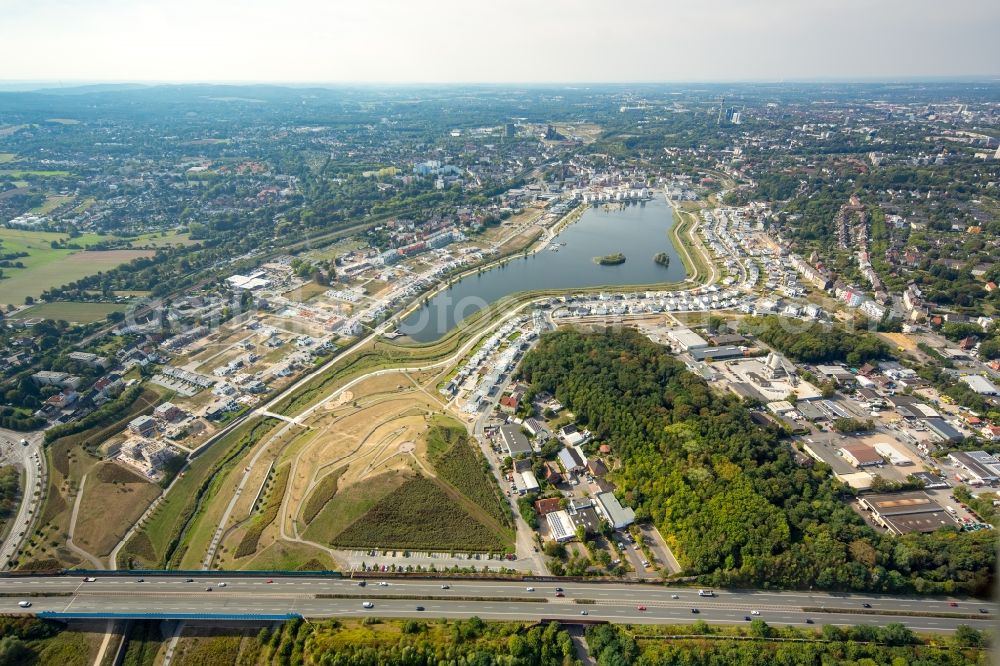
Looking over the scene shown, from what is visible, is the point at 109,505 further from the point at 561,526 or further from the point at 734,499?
the point at 734,499

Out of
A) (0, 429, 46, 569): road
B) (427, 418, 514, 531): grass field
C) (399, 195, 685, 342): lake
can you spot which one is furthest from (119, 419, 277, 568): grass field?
(399, 195, 685, 342): lake

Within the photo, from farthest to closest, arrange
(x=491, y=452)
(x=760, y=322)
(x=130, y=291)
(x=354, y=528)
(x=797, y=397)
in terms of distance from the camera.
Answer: (x=130, y=291) → (x=760, y=322) → (x=797, y=397) → (x=491, y=452) → (x=354, y=528)

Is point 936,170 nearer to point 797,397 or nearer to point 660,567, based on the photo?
point 797,397

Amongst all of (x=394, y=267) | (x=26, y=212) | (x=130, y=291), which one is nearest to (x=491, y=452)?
(x=394, y=267)

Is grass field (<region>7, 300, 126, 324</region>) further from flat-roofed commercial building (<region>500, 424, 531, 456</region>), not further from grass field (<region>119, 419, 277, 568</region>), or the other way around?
flat-roofed commercial building (<region>500, 424, 531, 456</region>)

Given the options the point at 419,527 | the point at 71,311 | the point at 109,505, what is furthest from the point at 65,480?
the point at 71,311

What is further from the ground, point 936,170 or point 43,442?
point 936,170

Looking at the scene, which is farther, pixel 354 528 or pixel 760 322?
pixel 760 322
